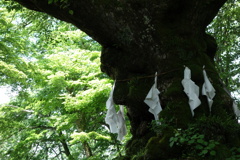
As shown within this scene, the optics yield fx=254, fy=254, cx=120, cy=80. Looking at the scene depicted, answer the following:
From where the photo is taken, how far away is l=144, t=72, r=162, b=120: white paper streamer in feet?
14.4

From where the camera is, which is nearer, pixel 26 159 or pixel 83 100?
pixel 83 100

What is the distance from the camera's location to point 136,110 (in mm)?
4984

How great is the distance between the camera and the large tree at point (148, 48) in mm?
4449

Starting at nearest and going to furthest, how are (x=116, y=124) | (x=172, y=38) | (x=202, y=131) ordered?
(x=202, y=131)
(x=172, y=38)
(x=116, y=124)

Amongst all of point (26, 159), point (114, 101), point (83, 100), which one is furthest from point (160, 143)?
point (26, 159)

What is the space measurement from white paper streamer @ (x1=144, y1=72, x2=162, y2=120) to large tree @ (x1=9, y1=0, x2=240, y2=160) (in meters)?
0.14

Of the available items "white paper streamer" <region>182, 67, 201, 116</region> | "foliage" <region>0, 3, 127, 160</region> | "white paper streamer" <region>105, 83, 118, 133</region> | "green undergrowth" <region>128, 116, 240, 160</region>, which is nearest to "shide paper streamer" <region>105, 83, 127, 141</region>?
"white paper streamer" <region>105, 83, 118, 133</region>

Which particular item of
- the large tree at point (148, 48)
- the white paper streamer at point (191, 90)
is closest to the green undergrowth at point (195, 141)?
the large tree at point (148, 48)

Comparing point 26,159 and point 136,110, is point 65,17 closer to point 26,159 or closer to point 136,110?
point 136,110

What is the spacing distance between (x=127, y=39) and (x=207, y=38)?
2.09m

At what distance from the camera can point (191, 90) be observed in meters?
4.21

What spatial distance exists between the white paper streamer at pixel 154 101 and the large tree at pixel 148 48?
14 cm

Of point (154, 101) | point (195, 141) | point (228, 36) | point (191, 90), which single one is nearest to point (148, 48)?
point (154, 101)

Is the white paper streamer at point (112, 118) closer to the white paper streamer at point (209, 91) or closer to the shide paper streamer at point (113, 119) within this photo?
the shide paper streamer at point (113, 119)
